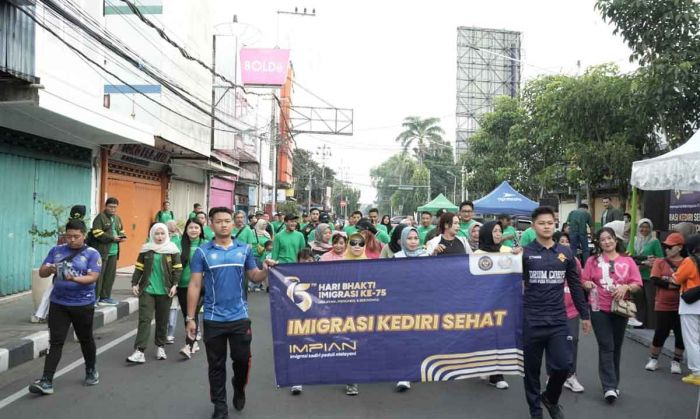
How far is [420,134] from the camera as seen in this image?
67.6m

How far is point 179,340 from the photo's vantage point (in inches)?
317

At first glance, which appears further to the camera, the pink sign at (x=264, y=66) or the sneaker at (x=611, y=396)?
the pink sign at (x=264, y=66)

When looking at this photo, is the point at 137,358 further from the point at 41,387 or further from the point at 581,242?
the point at 581,242

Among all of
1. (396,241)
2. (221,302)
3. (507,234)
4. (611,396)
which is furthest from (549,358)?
(396,241)

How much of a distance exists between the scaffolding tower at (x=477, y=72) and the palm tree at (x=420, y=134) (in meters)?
18.5

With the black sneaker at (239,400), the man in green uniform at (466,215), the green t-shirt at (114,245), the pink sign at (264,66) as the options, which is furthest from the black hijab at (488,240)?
A: the pink sign at (264,66)

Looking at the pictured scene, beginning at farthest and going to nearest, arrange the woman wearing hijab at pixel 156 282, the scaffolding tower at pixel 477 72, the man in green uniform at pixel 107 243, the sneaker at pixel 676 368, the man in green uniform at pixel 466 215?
the scaffolding tower at pixel 477 72 < the man in green uniform at pixel 107 243 < the man in green uniform at pixel 466 215 < the woman wearing hijab at pixel 156 282 < the sneaker at pixel 676 368

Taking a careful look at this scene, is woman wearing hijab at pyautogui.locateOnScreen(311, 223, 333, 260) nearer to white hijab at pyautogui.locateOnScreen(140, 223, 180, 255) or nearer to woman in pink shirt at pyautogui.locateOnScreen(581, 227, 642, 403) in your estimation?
white hijab at pyautogui.locateOnScreen(140, 223, 180, 255)

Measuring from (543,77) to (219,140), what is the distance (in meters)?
13.1

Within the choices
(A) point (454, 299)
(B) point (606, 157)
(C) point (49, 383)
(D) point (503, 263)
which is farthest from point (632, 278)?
(B) point (606, 157)

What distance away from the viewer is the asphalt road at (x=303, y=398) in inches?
199

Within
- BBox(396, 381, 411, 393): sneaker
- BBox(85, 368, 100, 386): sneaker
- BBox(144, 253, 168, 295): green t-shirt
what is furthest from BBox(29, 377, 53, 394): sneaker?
BBox(396, 381, 411, 393): sneaker

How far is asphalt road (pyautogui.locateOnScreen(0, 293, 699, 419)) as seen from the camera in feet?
16.6

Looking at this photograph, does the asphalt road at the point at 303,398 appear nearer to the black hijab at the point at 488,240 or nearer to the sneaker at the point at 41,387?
the sneaker at the point at 41,387
